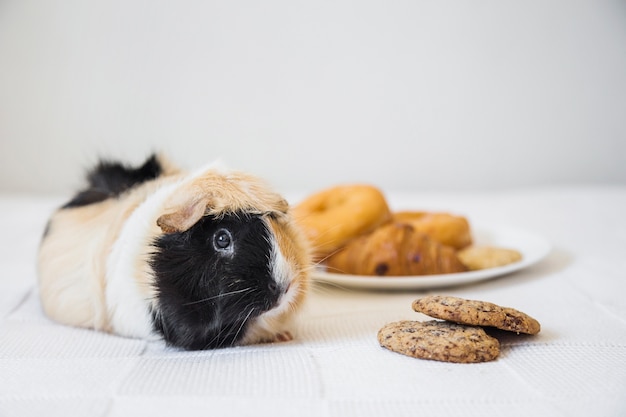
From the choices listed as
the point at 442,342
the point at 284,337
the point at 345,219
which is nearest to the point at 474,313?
the point at 442,342

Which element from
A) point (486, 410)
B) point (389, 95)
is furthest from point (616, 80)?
point (486, 410)

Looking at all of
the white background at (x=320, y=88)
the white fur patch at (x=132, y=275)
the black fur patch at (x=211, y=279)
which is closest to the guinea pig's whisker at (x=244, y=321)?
the black fur patch at (x=211, y=279)

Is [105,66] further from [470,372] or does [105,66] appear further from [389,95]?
[470,372]

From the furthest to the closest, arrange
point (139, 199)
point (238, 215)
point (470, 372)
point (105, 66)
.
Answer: point (105, 66) → point (139, 199) → point (238, 215) → point (470, 372)

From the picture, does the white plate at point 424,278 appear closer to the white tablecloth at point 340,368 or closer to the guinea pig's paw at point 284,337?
the white tablecloth at point 340,368

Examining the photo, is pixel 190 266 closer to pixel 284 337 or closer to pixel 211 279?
pixel 211 279

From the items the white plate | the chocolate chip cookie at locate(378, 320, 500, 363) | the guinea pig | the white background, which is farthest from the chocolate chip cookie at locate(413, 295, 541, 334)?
the white background
